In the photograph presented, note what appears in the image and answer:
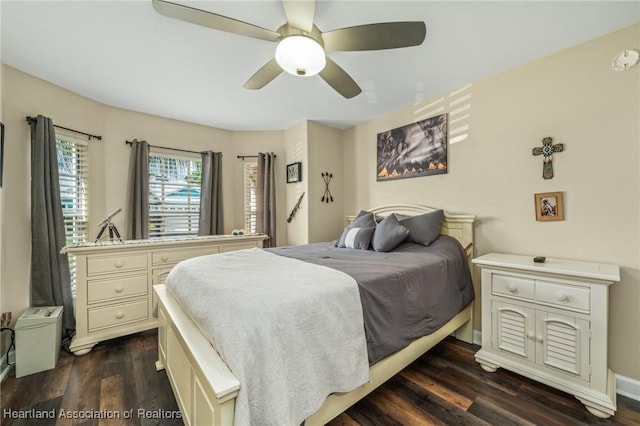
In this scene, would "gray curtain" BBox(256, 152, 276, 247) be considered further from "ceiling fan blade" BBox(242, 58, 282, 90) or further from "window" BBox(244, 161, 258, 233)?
"ceiling fan blade" BBox(242, 58, 282, 90)

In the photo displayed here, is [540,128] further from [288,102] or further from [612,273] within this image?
[288,102]

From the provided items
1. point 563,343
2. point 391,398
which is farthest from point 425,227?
point 391,398

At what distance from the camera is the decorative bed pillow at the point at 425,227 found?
2.42 meters

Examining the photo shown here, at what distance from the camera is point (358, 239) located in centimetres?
262

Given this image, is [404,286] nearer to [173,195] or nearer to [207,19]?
[207,19]

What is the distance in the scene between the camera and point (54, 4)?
1.53 meters

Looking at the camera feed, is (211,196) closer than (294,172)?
Yes

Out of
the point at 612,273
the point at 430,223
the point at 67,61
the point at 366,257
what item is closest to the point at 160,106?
the point at 67,61

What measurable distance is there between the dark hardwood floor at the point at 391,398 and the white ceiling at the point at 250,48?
240cm

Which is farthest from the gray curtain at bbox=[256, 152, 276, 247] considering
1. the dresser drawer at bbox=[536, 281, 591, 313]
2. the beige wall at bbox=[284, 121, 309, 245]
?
the dresser drawer at bbox=[536, 281, 591, 313]

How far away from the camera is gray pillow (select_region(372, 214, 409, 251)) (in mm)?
2398

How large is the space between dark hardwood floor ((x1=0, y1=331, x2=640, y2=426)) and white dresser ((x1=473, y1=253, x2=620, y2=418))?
0.12 metres

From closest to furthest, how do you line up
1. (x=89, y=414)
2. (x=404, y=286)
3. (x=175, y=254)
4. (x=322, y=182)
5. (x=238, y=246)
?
1. (x=89, y=414)
2. (x=404, y=286)
3. (x=175, y=254)
4. (x=238, y=246)
5. (x=322, y=182)

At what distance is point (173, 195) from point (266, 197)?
1.23 meters
